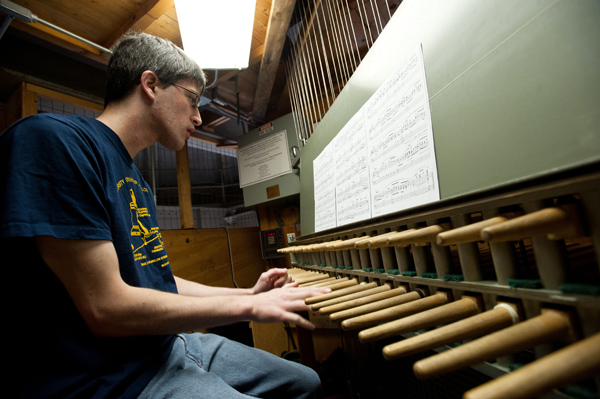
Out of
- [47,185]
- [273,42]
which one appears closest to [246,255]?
[273,42]

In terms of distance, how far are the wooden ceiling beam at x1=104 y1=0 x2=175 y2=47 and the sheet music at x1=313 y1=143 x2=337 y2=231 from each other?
140 cm

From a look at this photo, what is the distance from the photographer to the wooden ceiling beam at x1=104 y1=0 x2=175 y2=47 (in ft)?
5.58

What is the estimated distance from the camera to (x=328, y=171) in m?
1.43

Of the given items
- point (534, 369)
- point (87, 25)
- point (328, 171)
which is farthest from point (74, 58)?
point (534, 369)

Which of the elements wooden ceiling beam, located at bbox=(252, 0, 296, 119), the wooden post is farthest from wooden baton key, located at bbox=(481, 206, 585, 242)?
the wooden post

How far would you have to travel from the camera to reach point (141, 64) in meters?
1.01

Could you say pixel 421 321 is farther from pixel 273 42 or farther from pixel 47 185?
pixel 273 42

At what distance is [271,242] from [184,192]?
41.4 inches

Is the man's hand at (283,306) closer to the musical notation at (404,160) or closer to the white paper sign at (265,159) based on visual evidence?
the musical notation at (404,160)

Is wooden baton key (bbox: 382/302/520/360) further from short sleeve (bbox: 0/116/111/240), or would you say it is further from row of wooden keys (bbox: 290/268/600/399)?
short sleeve (bbox: 0/116/111/240)

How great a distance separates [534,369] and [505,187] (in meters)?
0.25

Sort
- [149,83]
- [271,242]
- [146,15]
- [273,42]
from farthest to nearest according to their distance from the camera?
[271,242] < [273,42] < [146,15] < [149,83]

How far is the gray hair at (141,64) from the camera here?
982 millimetres

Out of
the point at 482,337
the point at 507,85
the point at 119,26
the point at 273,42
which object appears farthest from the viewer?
the point at 273,42
